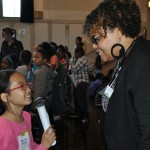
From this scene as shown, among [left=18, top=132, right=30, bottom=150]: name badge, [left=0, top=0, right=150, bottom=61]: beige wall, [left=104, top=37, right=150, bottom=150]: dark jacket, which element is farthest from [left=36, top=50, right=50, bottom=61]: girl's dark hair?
[left=0, top=0, right=150, bottom=61]: beige wall

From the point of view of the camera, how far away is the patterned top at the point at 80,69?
5.38m

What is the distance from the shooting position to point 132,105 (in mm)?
1276

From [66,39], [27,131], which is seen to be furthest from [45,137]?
[66,39]

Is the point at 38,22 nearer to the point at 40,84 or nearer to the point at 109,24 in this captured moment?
the point at 40,84

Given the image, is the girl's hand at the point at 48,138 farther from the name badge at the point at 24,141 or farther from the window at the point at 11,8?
the window at the point at 11,8

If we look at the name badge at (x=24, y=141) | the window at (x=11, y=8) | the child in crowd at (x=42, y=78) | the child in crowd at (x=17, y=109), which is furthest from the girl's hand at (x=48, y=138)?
the window at (x=11, y=8)

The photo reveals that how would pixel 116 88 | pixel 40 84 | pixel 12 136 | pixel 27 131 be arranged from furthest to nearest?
pixel 40 84, pixel 27 131, pixel 12 136, pixel 116 88

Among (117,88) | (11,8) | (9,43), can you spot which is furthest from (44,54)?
(11,8)

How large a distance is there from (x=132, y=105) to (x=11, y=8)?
10.3m

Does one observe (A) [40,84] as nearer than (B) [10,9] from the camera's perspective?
Yes

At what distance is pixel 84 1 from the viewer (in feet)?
35.9

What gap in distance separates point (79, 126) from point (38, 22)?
20.8ft

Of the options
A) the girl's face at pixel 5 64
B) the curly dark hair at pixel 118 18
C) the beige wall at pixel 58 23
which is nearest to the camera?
the curly dark hair at pixel 118 18

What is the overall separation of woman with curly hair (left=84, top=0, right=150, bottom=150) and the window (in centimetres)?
986
